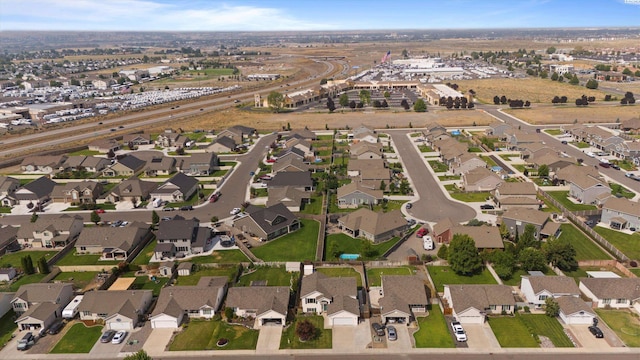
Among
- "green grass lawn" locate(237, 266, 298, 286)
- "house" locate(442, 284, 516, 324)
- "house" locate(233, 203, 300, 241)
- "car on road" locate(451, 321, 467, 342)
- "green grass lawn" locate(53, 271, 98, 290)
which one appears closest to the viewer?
"car on road" locate(451, 321, 467, 342)

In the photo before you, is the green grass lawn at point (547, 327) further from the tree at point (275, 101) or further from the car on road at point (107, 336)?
the tree at point (275, 101)

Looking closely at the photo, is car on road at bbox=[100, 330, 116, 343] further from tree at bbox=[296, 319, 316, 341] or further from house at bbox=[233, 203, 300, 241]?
house at bbox=[233, 203, 300, 241]

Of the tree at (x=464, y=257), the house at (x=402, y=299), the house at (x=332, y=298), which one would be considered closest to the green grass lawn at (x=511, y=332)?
the house at (x=402, y=299)

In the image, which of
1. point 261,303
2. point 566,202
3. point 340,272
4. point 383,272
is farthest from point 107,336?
point 566,202

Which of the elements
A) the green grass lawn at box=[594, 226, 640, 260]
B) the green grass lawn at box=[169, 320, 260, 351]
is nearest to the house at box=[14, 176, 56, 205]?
the green grass lawn at box=[169, 320, 260, 351]

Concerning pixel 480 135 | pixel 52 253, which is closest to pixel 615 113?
pixel 480 135

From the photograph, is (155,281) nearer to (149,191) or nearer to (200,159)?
(149,191)
